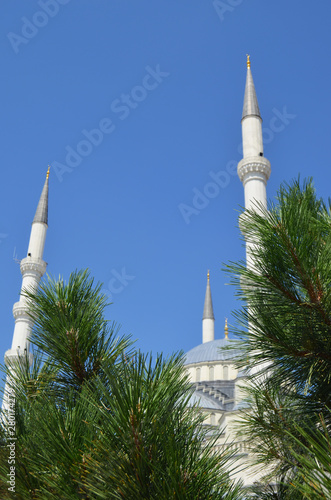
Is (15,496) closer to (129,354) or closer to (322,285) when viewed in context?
(129,354)

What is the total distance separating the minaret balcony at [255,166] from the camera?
62.8ft

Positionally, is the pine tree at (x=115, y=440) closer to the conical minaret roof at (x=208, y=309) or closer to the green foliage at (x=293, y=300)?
the green foliage at (x=293, y=300)

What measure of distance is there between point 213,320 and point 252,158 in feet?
90.9

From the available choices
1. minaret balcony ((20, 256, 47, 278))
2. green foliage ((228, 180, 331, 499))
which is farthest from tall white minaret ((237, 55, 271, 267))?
green foliage ((228, 180, 331, 499))

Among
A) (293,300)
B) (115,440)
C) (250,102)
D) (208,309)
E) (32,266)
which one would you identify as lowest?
(115,440)

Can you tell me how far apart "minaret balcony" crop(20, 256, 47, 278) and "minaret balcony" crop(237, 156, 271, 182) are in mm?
12469

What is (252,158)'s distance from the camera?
63.1 ft

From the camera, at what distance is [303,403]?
3.18m

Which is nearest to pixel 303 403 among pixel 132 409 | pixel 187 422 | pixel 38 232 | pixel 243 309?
pixel 243 309

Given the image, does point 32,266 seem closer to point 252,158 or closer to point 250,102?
point 252,158

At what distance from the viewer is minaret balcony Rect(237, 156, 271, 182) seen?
1914cm

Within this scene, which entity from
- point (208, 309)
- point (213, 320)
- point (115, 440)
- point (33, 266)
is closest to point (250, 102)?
point (33, 266)

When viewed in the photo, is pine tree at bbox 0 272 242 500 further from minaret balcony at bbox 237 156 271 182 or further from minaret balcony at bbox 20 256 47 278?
minaret balcony at bbox 20 256 47 278

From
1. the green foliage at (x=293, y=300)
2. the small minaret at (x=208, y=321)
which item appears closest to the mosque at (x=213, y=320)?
the small minaret at (x=208, y=321)
